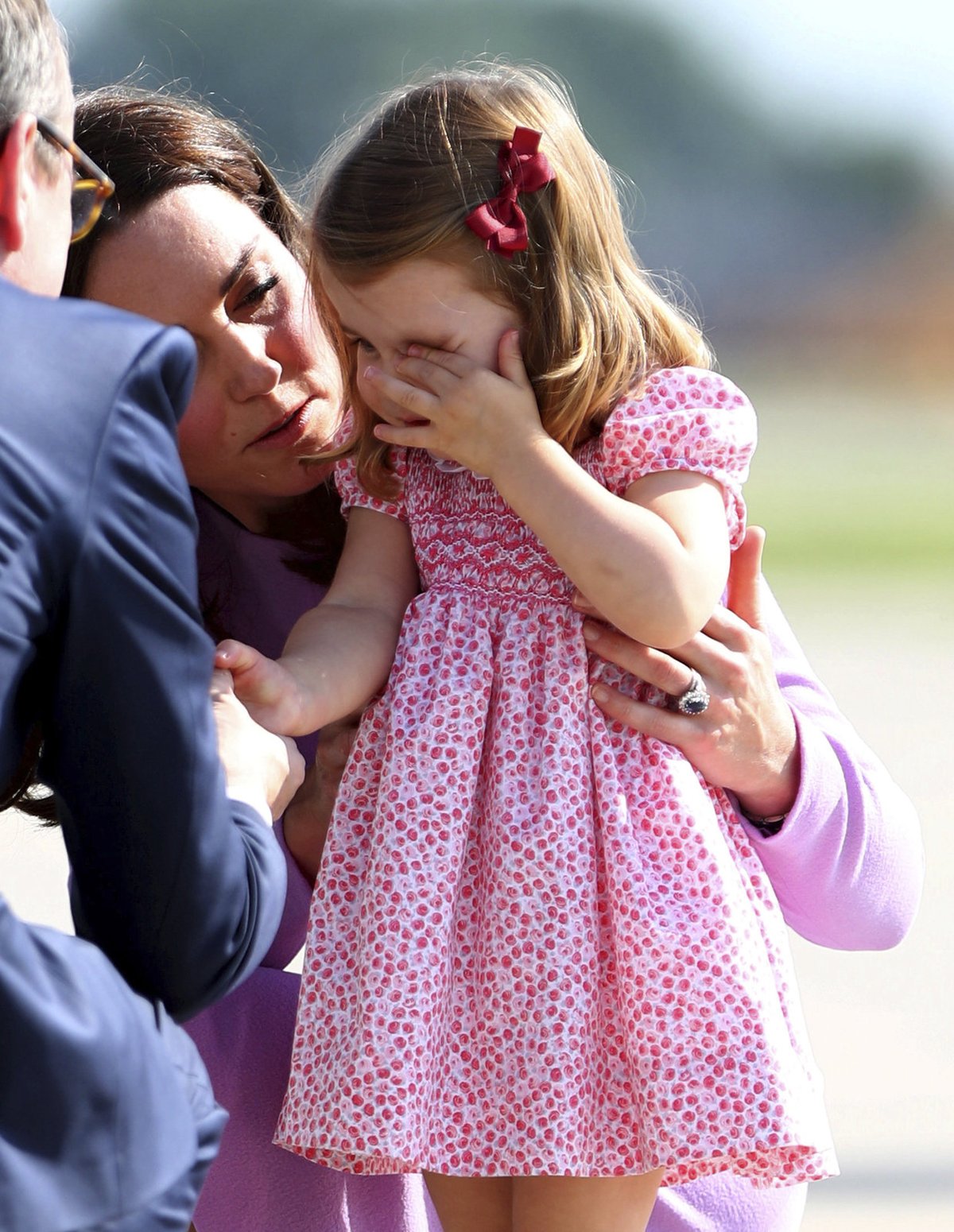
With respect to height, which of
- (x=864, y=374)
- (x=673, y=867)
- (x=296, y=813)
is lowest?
(x=864, y=374)

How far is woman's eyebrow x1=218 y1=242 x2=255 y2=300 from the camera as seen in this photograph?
2.01 metres

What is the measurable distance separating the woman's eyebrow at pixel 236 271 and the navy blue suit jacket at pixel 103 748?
0.98 m

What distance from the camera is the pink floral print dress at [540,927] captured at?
5.32 feet

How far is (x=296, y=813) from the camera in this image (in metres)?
2.03

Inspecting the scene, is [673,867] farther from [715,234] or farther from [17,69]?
[715,234]

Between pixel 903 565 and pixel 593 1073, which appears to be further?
pixel 903 565

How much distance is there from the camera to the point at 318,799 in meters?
1.98

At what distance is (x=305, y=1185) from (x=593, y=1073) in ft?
1.45

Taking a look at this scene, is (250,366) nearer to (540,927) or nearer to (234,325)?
(234,325)

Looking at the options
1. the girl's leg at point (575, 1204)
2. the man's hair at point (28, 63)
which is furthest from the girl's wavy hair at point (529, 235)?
the girl's leg at point (575, 1204)

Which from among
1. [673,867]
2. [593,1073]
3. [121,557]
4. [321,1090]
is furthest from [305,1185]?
[121,557]

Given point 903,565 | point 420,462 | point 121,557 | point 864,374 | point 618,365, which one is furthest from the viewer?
point 864,374

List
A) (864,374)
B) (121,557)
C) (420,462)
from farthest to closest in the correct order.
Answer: (864,374) → (420,462) → (121,557)

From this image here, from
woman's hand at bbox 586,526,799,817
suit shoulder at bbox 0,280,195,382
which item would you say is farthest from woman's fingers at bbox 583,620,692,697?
suit shoulder at bbox 0,280,195,382
